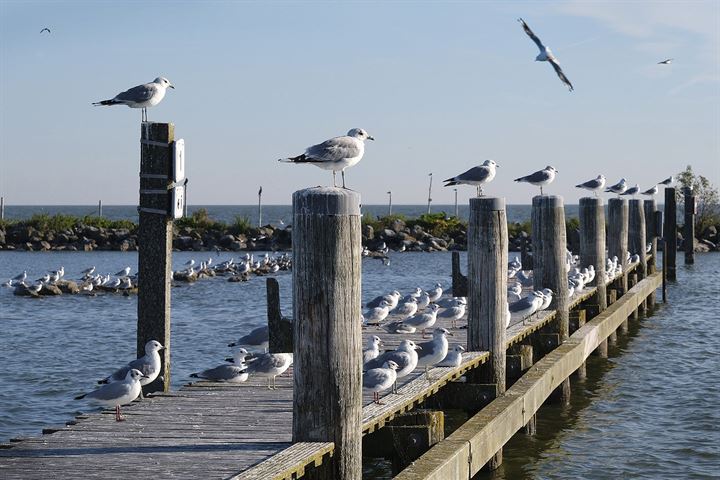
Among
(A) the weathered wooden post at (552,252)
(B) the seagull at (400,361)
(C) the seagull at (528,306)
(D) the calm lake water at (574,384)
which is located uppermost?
(A) the weathered wooden post at (552,252)

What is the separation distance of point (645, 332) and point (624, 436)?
11632 mm

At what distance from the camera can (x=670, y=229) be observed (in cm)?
3972

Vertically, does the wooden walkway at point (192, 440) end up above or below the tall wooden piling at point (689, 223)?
below

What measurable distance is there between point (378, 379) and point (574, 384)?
8.76 meters

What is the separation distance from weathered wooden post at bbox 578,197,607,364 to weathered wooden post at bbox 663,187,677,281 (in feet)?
55.0

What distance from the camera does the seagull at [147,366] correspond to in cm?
1029

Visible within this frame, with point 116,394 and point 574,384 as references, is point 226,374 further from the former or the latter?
point 574,384

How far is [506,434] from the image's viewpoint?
1102 cm

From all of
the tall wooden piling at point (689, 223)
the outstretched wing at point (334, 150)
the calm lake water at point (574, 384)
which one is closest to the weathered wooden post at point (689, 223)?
the tall wooden piling at point (689, 223)

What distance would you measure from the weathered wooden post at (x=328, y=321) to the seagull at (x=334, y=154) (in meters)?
2.17

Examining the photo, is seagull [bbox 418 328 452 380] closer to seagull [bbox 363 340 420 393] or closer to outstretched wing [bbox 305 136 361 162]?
seagull [bbox 363 340 420 393]

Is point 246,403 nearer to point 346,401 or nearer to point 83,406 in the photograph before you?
point 346,401

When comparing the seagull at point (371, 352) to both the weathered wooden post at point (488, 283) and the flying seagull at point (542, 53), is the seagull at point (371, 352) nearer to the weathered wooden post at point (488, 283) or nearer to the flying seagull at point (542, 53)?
the weathered wooden post at point (488, 283)

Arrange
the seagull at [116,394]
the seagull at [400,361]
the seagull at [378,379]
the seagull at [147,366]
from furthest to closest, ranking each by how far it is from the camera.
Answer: the seagull at [400,361]
the seagull at [147,366]
the seagull at [378,379]
the seagull at [116,394]
